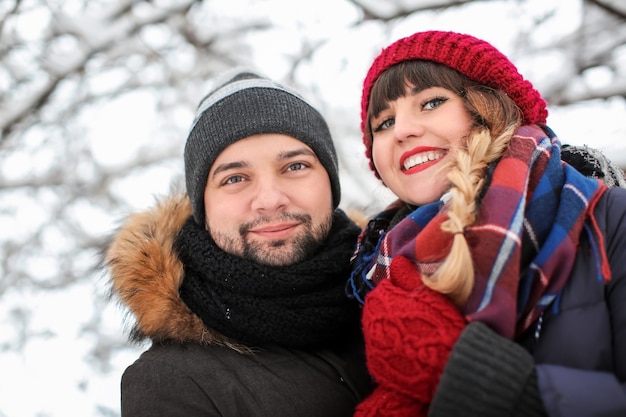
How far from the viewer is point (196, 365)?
66.2 inches

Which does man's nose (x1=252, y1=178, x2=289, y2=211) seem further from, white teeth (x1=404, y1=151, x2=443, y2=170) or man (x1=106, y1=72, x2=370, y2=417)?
white teeth (x1=404, y1=151, x2=443, y2=170)

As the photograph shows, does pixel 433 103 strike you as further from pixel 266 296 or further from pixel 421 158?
pixel 266 296

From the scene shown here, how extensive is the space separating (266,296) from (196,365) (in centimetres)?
35

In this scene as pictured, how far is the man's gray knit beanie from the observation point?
207 centimetres

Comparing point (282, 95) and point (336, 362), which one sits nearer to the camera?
point (336, 362)

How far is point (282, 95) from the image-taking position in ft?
7.31

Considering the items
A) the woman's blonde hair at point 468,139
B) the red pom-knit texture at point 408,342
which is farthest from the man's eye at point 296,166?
the red pom-knit texture at point 408,342

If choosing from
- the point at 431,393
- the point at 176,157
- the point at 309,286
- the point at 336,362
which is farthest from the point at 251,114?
the point at 176,157

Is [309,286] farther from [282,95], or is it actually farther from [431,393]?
[282,95]

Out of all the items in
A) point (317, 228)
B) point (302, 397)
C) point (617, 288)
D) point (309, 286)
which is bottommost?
point (302, 397)

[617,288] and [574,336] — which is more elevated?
[617,288]

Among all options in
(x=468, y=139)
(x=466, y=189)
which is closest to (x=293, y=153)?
(x=468, y=139)

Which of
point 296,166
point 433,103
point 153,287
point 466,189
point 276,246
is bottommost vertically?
point 153,287

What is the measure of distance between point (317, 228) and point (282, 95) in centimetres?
64
